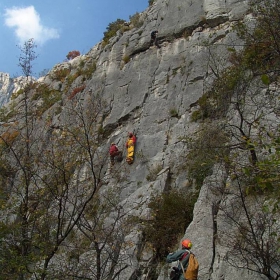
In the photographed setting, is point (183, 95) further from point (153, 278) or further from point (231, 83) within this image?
point (153, 278)

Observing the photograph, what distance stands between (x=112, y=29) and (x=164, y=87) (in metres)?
11.7

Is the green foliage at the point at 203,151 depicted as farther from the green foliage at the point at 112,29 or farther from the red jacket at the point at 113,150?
the green foliage at the point at 112,29

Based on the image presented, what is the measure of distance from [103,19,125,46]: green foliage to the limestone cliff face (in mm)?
1780

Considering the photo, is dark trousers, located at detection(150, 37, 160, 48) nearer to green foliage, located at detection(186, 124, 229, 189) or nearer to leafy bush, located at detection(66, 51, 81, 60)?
green foliage, located at detection(186, 124, 229, 189)

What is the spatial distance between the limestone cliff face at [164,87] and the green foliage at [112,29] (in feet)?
5.84

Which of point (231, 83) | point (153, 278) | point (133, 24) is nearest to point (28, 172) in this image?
point (153, 278)

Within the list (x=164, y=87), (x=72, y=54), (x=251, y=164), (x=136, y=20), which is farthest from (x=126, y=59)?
(x=251, y=164)

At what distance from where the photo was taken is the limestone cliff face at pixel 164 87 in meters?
12.4

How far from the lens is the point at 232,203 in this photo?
35.0 ft

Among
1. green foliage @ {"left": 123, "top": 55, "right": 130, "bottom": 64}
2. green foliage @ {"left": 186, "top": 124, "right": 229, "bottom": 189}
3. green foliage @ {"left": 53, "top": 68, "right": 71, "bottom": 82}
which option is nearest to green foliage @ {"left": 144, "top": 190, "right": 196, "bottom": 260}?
green foliage @ {"left": 186, "top": 124, "right": 229, "bottom": 189}

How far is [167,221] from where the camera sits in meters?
12.2

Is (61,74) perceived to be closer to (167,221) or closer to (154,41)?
(154,41)

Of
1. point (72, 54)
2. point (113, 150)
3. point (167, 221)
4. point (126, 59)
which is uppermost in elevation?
point (72, 54)

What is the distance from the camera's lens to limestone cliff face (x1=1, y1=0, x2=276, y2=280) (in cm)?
1238
